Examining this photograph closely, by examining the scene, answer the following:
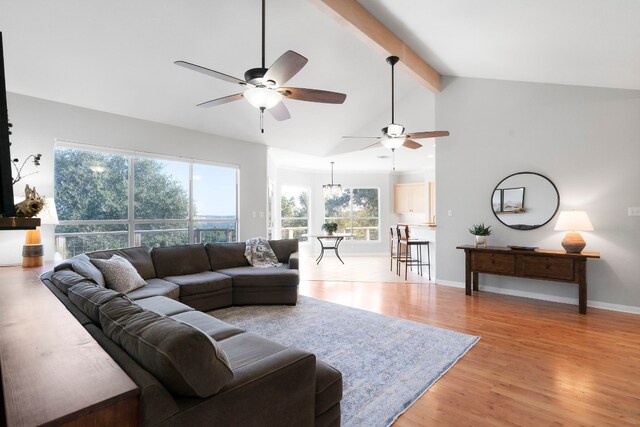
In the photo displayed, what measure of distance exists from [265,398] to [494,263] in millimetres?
Result: 4116

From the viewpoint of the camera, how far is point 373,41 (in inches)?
143

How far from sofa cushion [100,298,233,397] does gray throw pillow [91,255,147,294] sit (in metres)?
A: 2.31

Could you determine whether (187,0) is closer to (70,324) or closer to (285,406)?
(70,324)

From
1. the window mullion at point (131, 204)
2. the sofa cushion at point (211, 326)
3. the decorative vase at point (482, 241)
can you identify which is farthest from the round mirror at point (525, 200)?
the window mullion at point (131, 204)

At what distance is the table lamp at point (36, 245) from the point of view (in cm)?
326

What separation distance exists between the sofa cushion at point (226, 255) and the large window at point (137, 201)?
1.15 m

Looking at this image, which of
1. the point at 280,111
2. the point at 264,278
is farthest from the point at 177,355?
the point at 264,278

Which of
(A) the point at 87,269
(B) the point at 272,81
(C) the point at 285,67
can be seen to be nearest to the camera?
(C) the point at 285,67

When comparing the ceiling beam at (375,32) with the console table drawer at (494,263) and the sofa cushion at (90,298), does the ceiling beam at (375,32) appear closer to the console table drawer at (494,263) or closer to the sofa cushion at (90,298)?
the console table drawer at (494,263)

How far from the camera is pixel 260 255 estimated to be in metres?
4.62

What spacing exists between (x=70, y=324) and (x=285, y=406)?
93cm

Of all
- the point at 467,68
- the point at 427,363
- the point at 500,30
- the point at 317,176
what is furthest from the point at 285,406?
the point at 317,176

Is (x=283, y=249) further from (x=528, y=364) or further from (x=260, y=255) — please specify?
(x=528, y=364)

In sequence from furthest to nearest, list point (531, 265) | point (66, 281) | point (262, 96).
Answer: point (531, 265) < point (262, 96) < point (66, 281)
